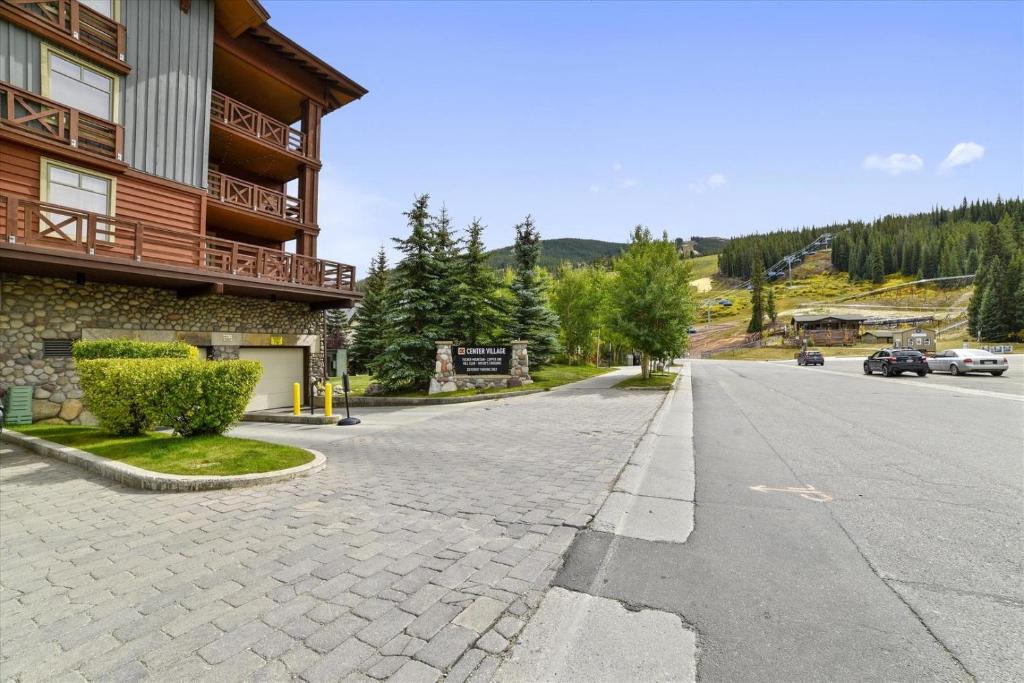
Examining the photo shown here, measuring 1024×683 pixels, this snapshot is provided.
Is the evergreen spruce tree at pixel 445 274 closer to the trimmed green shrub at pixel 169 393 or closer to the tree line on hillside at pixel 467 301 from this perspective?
the tree line on hillside at pixel 467 301

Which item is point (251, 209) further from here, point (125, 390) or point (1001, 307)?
point (1001, 307)

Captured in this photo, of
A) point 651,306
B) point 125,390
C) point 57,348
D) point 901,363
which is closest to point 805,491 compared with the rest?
point 125,390

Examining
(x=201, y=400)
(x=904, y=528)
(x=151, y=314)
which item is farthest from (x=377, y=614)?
(x=151, y=314)

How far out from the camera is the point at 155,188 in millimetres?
14531

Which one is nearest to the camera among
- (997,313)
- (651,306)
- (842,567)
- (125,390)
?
(842,567)

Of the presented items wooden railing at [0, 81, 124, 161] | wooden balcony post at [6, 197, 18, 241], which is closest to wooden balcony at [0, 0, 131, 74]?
wooden railing at [0, 81, 124, 161]

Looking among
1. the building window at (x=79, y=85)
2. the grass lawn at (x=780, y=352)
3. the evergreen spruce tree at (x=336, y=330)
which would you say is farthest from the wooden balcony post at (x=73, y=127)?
the grass lawn at (x=780, y=352)

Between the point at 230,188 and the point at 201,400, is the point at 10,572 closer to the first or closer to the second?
the point at 201,400

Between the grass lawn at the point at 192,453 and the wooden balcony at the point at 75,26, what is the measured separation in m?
11.7

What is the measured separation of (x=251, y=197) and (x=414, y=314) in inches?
317

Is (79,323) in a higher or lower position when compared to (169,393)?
higher

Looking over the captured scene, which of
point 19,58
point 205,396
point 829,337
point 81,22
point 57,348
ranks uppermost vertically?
point 81,22

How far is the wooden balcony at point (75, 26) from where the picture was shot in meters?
11.8

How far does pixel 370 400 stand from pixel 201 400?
11.1m
